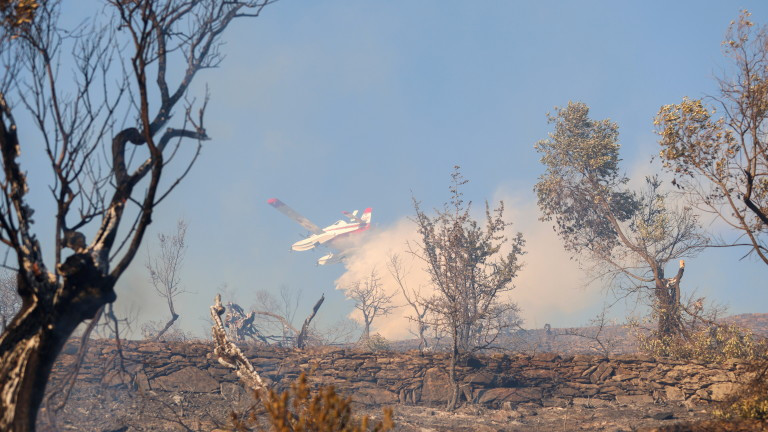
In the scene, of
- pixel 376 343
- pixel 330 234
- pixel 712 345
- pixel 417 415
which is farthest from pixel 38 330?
pixel 330 234

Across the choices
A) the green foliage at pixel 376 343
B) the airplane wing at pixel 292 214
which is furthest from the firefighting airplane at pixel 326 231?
the green foliage at pixel 376 343

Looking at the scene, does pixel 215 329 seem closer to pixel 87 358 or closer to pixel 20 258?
pixel 20 258

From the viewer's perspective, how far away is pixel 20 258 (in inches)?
200

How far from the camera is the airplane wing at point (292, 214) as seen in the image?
55.2m

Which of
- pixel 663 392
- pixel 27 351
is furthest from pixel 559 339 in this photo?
pixel 27 351

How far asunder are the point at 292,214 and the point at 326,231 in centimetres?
613

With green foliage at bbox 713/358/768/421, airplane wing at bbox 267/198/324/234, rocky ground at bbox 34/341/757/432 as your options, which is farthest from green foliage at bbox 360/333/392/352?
airplane wing at bbox 267/198/324/234

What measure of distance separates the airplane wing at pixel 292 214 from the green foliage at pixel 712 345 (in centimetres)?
4343

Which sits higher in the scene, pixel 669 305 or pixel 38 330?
pixel 669 305

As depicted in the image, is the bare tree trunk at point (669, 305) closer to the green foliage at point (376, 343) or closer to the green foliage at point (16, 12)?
the green foliage at point (376, 343)

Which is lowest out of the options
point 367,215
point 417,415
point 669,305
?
point 417,415

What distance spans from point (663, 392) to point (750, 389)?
6.08 meters

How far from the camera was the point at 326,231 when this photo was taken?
54.3m

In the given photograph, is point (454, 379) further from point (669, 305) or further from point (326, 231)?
point (326, 231)
